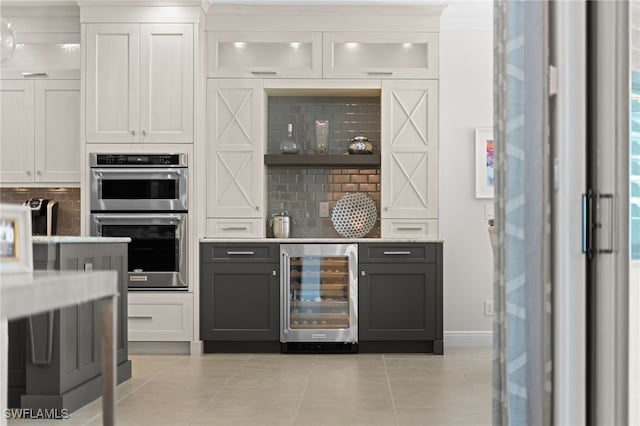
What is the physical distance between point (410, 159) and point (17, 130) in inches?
127

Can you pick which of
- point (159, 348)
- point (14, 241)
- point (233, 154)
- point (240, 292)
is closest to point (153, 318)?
point (159, 348)

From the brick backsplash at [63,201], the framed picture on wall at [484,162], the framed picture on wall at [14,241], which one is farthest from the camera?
the brick backsplash at [63,201]

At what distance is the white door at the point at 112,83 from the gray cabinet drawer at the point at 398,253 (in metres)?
2.02

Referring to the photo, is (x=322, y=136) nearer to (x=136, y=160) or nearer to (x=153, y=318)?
(x=136, y=160)

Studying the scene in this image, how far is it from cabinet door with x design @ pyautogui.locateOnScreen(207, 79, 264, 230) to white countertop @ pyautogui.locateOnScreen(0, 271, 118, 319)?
170 inches

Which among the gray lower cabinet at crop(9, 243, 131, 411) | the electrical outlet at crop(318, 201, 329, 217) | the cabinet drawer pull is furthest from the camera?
the electrical outlet at crop(318, 201, 329, 217)

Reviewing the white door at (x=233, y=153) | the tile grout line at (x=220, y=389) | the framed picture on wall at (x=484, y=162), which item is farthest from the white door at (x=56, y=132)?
the framed picture on wall at (x=484, y=162)

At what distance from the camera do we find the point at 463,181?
254 inches

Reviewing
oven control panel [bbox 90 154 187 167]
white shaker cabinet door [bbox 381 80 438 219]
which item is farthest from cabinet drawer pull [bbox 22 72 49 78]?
white shaker cabinet door [bbox 381 80 438 219]

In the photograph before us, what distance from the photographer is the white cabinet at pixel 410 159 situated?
6094 mm

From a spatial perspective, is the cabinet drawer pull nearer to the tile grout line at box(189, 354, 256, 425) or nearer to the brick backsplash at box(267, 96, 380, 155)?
the brick backsplash at box(267, 96, 380, 155)

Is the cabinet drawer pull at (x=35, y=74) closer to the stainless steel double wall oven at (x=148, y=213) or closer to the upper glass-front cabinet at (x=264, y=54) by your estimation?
the stainless steel double wall oven at (x=148, y=213)

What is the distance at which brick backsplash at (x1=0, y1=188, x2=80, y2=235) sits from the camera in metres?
6.52

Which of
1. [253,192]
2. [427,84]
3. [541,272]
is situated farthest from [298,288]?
[541,272]
